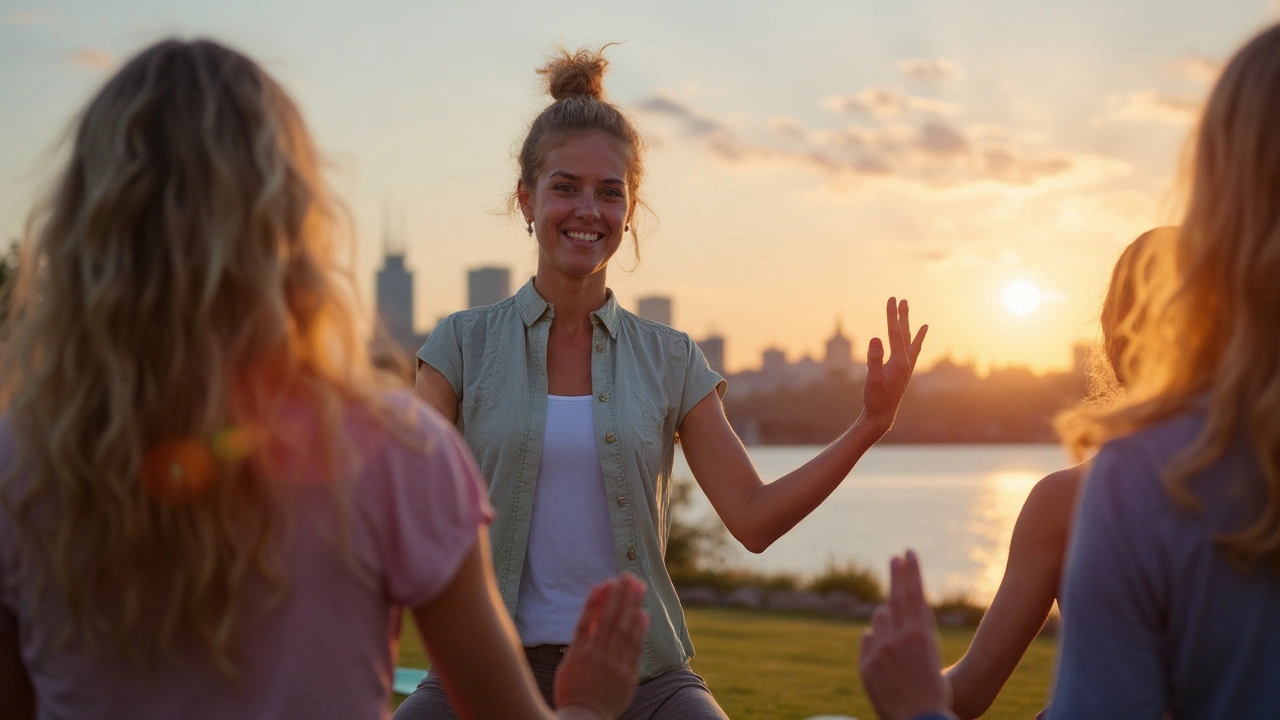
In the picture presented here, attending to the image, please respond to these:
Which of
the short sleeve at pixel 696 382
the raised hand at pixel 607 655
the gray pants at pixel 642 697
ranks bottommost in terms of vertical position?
the gray pants at pixel 642 697

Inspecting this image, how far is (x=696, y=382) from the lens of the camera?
330 centimetres

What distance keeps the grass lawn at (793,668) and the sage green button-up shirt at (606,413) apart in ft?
10.9

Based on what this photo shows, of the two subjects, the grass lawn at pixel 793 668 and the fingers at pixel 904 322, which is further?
the grass lawn at pixel 793 668

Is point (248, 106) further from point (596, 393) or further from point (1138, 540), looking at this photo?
point (596, 393)

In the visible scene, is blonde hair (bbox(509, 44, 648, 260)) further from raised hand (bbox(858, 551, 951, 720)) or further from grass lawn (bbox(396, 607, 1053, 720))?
grass lawn (bbox(396, 607, 1053, 720))

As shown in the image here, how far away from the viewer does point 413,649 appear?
370 inches

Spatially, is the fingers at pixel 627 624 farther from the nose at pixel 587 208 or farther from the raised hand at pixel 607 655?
the nose at pixel 587 208

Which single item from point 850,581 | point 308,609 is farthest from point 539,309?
point 850,581

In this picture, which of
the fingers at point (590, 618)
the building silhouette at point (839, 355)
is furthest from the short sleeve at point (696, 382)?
the building silhouette at point (839, 355)

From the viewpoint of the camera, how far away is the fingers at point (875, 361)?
2.94 metres

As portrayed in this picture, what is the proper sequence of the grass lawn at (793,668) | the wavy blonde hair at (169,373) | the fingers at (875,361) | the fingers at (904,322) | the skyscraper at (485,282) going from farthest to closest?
the skyscraper at (485,282), the grass lawn at (793,668), the fingers at (904,322), the fingers at (875,361), the wavy blonde hair at (169,373)

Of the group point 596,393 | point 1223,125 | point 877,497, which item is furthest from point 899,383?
point 877,497

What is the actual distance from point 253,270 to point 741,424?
1305 inches

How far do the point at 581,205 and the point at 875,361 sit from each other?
3.01 ft
